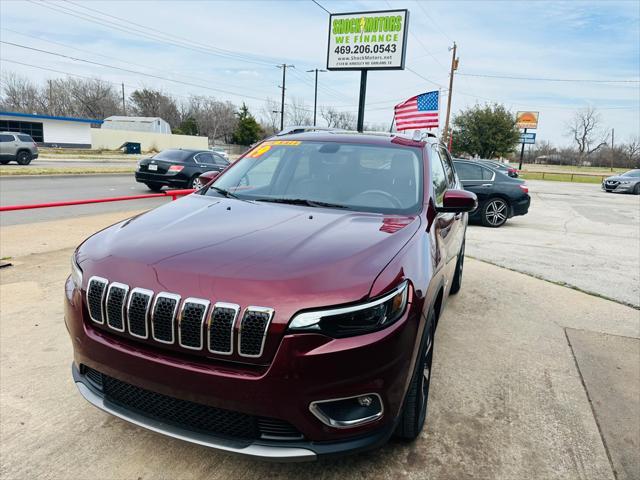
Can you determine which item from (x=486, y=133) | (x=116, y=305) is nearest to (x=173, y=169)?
(x=116, y=305)

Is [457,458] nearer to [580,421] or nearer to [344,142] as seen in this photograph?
[580,421]

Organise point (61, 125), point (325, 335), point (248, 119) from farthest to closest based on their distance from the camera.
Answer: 1. point (248, 119)
2. point (61, 125)
3. point (325, 335)

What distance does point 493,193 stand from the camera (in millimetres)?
11820

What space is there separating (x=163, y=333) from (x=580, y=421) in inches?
107

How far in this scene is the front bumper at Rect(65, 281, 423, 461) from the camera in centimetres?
185

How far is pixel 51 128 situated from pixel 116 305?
Answer: 55962mm

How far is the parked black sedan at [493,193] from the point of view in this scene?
1173 centimetres

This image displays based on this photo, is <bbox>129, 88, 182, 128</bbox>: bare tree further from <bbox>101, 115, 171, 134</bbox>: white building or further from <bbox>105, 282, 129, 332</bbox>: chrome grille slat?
<bbox>105, 282, 129, 332</bbox>: chrome grille slat

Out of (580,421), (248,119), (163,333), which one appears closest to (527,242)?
(580,421)

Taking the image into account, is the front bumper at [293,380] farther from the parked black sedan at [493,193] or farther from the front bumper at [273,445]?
the parked black sedan at [493,193]

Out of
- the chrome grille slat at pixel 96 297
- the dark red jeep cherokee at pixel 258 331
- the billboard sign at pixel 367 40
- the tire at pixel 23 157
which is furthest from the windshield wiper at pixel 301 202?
the tire at pixel 23 157

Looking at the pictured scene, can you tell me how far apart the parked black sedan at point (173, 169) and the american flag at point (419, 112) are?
282 inches

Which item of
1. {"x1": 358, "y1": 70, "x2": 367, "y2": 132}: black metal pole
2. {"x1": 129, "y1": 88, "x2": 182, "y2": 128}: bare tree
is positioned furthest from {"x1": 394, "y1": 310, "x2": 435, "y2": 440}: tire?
{"x1": 129, "y1": 88, "x2": 182, "y2": 128}: bare tree

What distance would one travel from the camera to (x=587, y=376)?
367 cm
